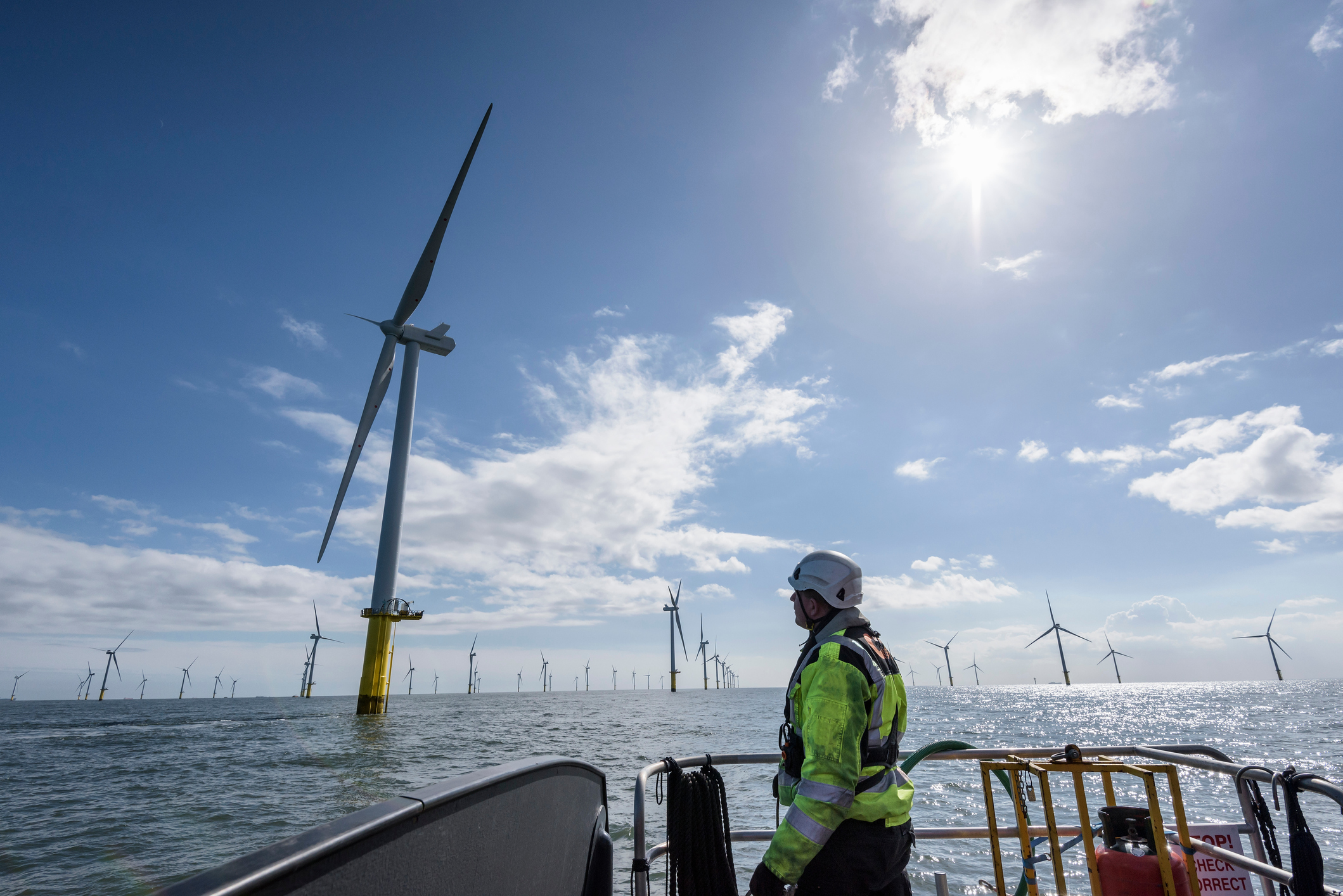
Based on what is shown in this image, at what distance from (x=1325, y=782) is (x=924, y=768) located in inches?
975

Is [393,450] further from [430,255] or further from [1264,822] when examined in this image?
[1264,822]

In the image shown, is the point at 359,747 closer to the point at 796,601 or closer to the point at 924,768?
the point at 924,768

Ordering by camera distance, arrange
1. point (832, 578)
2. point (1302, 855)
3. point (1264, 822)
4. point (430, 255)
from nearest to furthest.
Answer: point (1302, 855), point (832, 578), point (1264, 822), point (430, 255)

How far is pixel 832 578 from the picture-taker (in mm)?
3662

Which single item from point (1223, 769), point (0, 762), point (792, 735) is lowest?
point (0, 762)

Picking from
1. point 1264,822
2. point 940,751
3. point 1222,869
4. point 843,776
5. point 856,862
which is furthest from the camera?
point 940,751

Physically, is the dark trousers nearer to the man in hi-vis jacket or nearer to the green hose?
the man in hi-vis jacket

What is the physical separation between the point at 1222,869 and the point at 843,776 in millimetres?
4156

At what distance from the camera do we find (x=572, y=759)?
353 cm

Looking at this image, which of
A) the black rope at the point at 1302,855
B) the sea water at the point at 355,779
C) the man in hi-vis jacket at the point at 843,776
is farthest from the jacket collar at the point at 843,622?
the sea water at the point at 355,779

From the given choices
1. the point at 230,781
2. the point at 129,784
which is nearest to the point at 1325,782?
the point at 230,781

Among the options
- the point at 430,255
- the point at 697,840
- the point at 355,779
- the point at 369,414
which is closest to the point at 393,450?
the point at 369,414

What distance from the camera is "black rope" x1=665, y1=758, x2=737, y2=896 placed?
4102mm

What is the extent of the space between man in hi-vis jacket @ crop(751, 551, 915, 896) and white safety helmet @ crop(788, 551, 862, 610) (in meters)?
0.05
